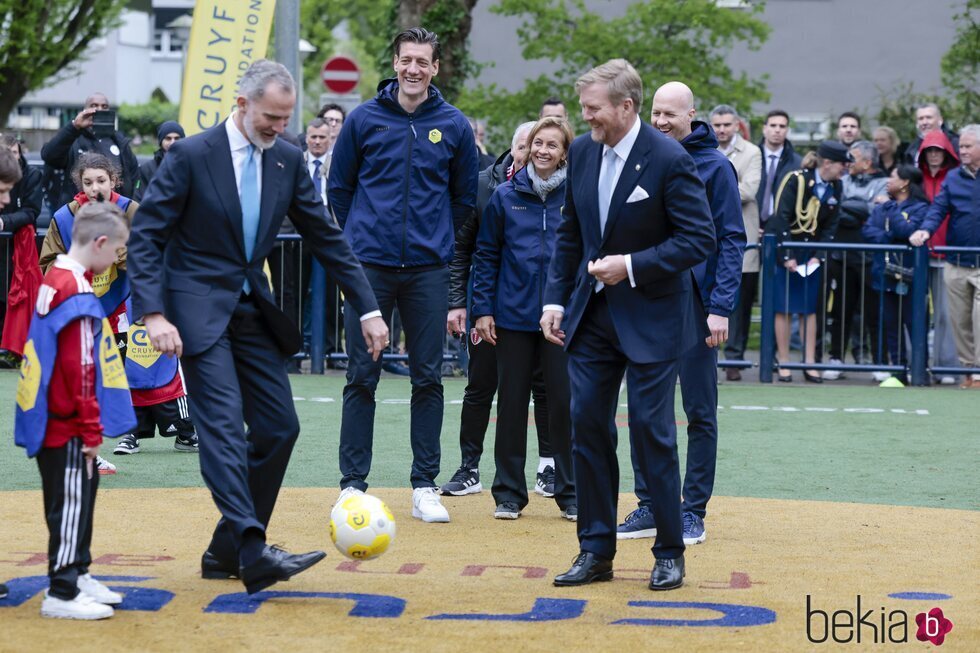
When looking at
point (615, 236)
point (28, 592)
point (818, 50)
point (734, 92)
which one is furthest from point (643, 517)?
point (818, 50)

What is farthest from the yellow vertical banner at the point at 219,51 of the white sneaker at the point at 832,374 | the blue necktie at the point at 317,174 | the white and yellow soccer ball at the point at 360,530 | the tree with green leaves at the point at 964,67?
the tree with green leaves at the point at 964,67

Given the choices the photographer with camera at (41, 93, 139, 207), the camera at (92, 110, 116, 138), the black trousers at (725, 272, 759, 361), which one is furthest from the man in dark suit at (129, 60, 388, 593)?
the black trousers at (725, 272, 759, 361)

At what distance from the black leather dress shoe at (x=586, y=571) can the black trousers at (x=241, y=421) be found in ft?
3.97

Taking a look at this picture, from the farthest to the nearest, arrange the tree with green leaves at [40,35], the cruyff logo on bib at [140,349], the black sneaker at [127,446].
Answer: the tree with green leaves at [40,35]
the black sneaker at [127,446]
the cruyff logo on bib at [140,349]

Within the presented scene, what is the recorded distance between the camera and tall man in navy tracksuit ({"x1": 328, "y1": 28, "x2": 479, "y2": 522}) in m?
7.91

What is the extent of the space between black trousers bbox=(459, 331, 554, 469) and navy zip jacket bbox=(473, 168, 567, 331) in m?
0.53

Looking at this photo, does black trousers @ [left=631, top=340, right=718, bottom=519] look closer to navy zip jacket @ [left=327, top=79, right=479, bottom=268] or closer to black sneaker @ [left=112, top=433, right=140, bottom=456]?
navy zip jacket @ [left=327, top=79, right=479, bottom=268]

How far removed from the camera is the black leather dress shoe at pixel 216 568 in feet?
20.5

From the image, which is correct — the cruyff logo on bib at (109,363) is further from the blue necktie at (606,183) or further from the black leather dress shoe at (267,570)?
the blue necktie at (606,183)

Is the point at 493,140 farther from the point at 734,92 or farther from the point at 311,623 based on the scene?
the point at 311,623

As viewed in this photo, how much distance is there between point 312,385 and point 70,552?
7.87m

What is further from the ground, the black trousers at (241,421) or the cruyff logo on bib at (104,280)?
the cruyff logo on bib at (104,280)

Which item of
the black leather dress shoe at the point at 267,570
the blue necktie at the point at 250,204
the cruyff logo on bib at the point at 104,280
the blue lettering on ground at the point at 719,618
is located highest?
the blue necktie at the point at 250,204

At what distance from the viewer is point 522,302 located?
804 centimetres
